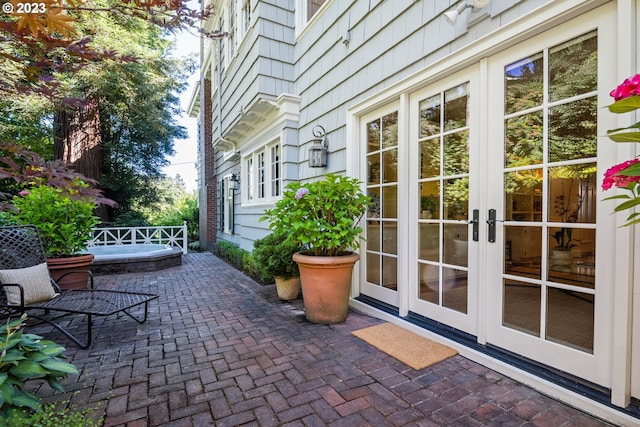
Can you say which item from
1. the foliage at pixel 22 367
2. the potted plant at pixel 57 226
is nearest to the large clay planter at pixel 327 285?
the foliage at pixel 22 367

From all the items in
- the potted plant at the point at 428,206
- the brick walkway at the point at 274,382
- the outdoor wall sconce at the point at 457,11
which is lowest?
the brick walkway at the point at 274,382

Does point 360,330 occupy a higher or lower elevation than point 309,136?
lower

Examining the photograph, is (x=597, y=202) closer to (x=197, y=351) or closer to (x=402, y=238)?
(x=402, y=238)

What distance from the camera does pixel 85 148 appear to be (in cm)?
911

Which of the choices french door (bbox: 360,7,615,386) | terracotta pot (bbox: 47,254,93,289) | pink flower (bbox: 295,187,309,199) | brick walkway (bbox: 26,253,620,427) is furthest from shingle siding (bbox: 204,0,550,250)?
terracotta pot (bbox: 47,254,93,289)

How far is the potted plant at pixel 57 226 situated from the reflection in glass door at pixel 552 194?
4.79 metres

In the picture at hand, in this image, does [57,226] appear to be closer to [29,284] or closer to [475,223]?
[29,284]

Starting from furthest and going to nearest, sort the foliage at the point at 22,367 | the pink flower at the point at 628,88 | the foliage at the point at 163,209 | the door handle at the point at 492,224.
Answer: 1. the foliage at the point at 163,209
2. the door handle at the point at 492,224
3. the foliage at the point at 22,367
4. the pink flower at the point at 628,88

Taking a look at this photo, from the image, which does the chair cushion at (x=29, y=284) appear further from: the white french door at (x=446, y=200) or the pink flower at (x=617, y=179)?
the pink flower at (x=617, y=179)

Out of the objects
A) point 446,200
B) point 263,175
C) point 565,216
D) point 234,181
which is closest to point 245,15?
point 263,175

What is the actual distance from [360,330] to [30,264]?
3.28m

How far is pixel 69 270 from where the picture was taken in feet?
13.7

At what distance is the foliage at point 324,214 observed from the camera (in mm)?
3090

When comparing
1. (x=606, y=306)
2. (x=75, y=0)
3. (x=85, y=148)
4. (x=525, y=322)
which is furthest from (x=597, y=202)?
(x=85, y=148)
